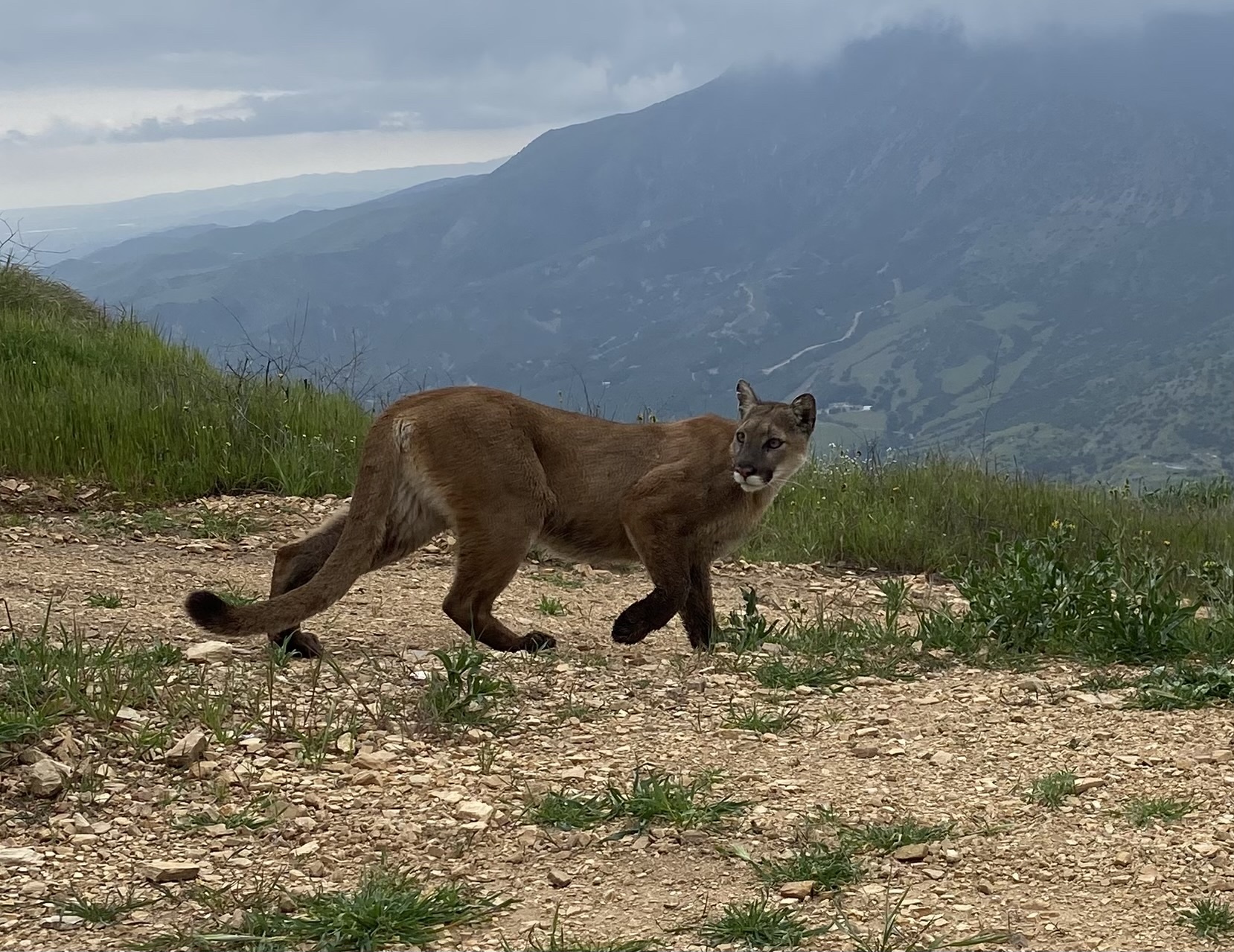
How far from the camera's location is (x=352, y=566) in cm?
571

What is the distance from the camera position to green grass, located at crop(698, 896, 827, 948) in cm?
302

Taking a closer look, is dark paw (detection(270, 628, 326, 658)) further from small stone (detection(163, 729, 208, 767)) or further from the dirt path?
small stone (detection(163, 729, 208, 767))

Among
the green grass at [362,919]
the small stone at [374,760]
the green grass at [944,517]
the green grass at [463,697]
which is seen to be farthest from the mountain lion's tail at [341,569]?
the green grass at [944,517]

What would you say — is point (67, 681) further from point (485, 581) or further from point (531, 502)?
point (531, 502)

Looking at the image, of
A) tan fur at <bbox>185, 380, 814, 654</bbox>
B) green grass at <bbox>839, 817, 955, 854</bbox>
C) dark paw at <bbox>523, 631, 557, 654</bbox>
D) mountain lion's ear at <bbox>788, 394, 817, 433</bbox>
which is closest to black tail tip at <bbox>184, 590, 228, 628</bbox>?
tan fur at <bbox>185, 380, 814, 654</bbox>

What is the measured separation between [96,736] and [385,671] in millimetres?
1302

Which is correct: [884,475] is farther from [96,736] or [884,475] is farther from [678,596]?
[96,736]

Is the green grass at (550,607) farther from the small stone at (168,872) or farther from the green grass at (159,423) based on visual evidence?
the small stone at (168,872)

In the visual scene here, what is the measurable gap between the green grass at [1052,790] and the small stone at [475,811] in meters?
1.63

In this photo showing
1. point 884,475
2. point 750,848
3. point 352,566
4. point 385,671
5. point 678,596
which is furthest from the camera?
point 884,475

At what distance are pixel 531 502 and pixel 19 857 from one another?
3.17 m

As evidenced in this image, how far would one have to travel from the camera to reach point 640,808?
374cm

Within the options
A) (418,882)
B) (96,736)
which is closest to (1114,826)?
(418,882)

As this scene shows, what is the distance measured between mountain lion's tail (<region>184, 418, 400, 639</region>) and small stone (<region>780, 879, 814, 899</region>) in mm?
2594
